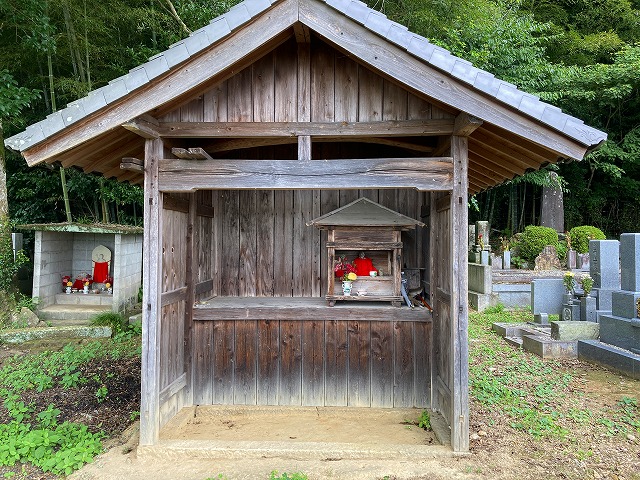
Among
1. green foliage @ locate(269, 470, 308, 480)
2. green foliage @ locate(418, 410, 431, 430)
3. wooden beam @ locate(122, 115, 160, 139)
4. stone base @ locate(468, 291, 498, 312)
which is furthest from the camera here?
stone base @ locate(468, 291, 498, 312)

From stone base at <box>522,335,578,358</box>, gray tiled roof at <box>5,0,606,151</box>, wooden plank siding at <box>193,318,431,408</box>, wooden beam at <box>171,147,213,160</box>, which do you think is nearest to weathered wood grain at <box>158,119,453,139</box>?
wooden beam at <box>171,147,213,160</box>

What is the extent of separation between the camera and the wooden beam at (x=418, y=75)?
3611 millimetres

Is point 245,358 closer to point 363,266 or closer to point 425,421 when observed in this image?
point 363,266

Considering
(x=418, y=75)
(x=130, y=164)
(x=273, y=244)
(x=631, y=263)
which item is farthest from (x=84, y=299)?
(x=631, y=263)

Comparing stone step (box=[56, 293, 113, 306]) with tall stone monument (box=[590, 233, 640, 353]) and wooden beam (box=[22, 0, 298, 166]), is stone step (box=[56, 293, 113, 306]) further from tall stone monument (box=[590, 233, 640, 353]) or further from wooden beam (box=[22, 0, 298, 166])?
tall stone monument (box=[590, 233, 640, 353])

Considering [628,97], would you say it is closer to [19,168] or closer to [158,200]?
[158,200]

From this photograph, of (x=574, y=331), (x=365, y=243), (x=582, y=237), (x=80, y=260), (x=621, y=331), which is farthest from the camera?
(x=582, y=237)

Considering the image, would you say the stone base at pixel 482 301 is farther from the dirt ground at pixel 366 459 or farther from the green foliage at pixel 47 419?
the green foliage at pixel 47 419

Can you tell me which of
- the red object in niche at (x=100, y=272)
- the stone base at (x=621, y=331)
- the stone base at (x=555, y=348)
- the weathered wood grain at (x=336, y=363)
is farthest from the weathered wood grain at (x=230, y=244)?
the stone base at (x=621, y=331)

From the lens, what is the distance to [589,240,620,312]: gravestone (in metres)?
8.73

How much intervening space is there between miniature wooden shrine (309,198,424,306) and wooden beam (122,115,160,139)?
1993 millimetres

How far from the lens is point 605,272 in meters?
8.84

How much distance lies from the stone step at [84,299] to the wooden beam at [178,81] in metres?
6.70

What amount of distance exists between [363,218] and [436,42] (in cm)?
859
